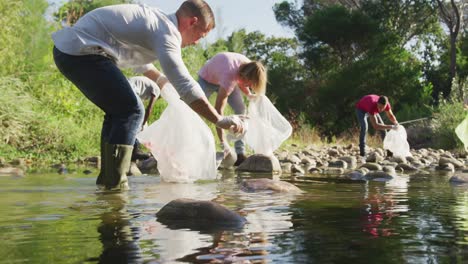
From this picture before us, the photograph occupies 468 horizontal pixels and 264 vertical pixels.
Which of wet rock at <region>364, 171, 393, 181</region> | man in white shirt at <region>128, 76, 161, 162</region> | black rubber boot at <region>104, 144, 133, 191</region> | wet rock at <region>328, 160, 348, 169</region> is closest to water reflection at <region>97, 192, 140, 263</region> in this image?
black rubber boot at <region>104, 144, 133, 191</region>

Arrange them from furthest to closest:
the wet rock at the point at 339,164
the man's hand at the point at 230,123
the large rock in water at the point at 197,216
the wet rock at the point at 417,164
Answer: the wet rock at the point at 417,164 → the wet rock at the point at 339,164 → the man's hand at the point at 230,123 → the large rock in water at the point at 197,216

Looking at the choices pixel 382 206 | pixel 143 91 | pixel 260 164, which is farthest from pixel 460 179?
pixel 143 91

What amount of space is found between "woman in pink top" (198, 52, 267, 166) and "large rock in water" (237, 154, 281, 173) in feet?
1.42

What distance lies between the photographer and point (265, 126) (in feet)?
24.8

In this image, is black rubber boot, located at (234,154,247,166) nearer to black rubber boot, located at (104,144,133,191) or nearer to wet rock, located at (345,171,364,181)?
wet rock, located at (345,171,364,181)

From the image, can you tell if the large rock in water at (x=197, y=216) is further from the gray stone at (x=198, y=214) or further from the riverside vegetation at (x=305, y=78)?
the riverside vegetation at (x=305, y=78)

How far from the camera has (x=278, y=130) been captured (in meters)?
7.62

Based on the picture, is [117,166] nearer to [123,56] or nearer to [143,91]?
[123,56]

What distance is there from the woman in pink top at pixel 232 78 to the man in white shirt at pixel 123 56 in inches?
98.6

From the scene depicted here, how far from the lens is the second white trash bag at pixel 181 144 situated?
201 inches

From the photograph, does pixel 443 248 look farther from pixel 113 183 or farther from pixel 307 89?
pixel 307 89

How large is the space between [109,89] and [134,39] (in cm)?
37

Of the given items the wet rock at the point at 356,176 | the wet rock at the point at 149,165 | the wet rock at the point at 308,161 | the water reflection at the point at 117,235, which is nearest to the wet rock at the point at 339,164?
the wet rock at the point at 308,161

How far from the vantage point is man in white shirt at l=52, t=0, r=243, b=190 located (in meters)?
4.29
